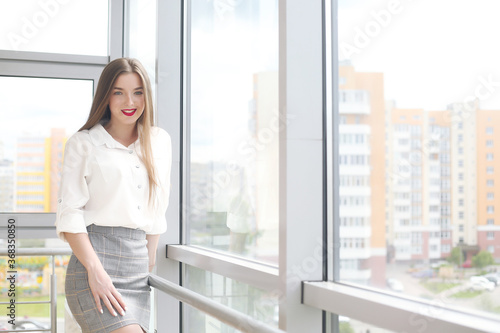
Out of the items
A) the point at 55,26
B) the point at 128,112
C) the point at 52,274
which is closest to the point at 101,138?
the point at 128,112

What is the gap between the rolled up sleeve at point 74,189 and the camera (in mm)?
1688

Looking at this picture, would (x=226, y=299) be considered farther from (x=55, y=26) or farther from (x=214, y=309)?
(x=55, y=26)

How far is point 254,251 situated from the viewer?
201 cm

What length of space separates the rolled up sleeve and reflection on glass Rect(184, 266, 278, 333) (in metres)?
0.63

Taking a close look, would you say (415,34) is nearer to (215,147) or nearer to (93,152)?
(93,152)

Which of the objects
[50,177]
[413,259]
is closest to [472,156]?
[413,259]

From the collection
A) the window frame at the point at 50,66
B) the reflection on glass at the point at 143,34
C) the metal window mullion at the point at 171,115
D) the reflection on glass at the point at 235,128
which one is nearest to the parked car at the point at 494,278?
the reflection on glass at the point at 235,128

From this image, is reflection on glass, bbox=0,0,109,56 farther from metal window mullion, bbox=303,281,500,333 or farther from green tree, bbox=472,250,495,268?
green tree, bbox=472,250,495,268

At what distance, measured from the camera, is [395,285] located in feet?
4.26

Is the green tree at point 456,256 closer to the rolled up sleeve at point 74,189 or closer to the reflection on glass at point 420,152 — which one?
the reflection on glass at point 420,152

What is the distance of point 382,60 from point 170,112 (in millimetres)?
1639

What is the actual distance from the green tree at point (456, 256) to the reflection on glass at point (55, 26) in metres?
3.10

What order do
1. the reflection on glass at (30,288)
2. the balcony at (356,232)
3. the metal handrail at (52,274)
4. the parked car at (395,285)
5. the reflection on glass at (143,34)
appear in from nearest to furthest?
the parked car at (395,285) < the balcony at (356,232) < the metal handrail at (52,274) < the reflection on glass at (143,34) < the reflection on glass at (30,288)

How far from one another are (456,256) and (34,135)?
3.06m
